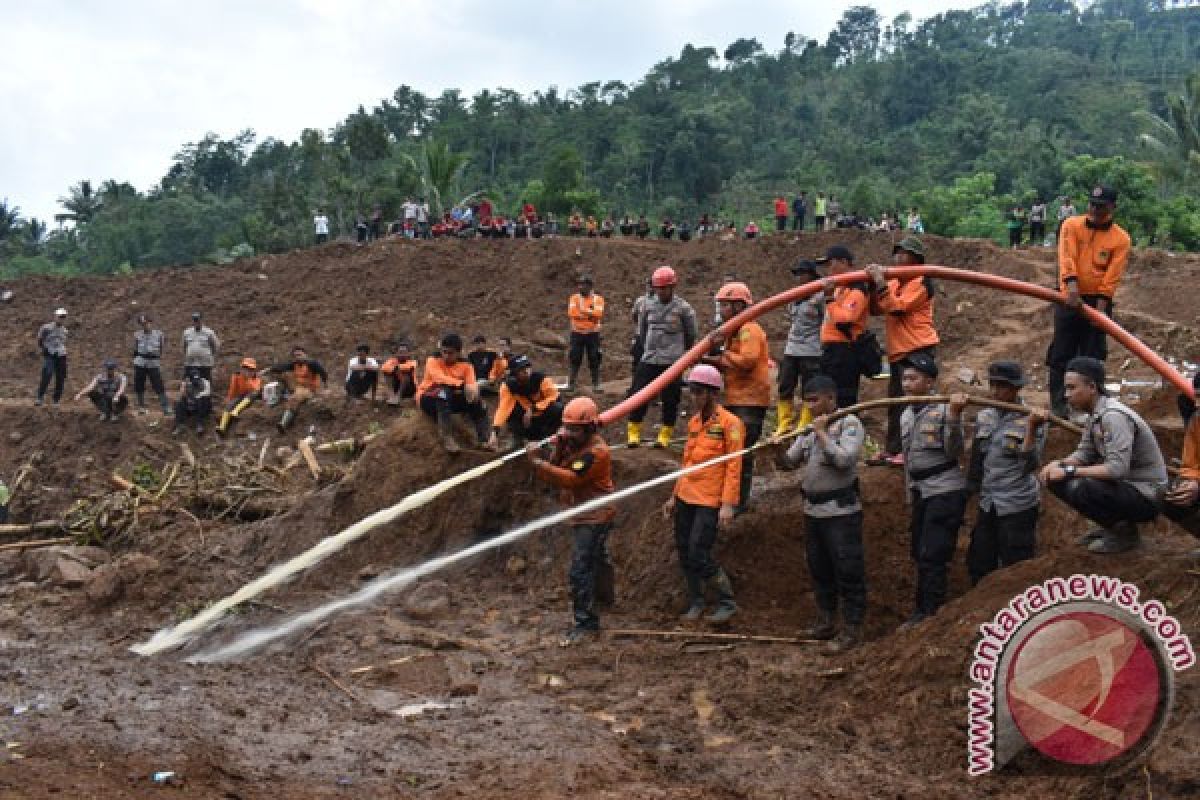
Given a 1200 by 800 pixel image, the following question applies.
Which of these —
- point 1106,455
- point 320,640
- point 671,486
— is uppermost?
point 1106,455

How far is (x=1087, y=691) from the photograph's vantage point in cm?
607

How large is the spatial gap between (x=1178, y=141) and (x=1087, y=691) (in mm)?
36814

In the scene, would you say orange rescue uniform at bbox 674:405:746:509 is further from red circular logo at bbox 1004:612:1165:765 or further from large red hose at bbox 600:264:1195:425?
red circular logo at bbox 1004:612:1165:765

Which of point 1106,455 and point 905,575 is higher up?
point 1106,455

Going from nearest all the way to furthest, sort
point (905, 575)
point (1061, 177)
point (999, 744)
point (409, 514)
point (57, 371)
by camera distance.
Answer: point (999, 744)
point (905, 575)
point (409, 514)
point (57, 371)
point (1061, 177)

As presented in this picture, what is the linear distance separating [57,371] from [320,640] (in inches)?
561

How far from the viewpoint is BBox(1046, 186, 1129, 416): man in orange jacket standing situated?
9.28m

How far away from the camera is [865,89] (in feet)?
245

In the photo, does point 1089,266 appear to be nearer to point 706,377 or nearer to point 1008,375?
point 1008,375

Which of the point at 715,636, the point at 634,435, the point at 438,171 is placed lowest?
the point at 715,636

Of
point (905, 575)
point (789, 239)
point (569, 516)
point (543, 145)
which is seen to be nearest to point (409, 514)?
point (569, 516)

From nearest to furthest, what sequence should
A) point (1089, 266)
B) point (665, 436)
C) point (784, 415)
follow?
point (1089, 266) → point (784, 415) → point (665, 436)

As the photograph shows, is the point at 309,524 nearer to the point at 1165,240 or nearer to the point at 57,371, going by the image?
the point at 57,371

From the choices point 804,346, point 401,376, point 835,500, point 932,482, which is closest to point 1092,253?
point 804,346
